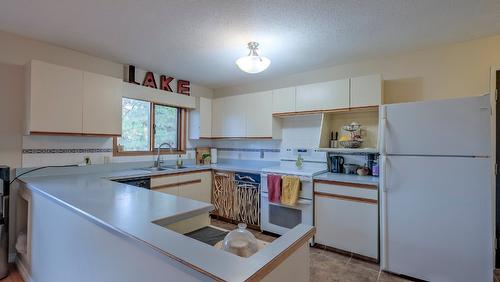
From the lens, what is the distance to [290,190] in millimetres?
2906

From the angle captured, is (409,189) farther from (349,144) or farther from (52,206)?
(52,206)

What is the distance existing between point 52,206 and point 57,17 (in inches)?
61.2

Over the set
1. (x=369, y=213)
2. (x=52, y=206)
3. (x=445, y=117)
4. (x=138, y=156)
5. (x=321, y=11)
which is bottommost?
(x=369, y=213)

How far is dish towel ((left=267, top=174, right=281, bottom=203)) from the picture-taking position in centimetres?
299

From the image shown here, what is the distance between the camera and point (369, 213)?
8.09 ft

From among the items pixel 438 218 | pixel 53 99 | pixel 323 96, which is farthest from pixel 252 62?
pixel 438 218

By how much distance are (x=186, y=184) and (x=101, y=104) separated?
1452mm

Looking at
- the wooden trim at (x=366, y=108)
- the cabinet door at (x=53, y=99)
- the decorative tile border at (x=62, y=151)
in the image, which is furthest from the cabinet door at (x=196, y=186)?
the wooden trim at (x=366, y=108)

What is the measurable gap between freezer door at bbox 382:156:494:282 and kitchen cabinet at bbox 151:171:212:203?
2.40 meters

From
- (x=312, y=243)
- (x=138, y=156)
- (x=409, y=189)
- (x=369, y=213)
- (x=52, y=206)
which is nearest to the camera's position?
(x=52, y=206)

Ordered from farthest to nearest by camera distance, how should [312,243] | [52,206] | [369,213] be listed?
[312,243]
[369,213]
[52,206]

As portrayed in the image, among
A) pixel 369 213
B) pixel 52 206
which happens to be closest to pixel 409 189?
pixel 369 213

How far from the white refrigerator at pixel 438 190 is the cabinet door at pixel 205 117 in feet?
8.96

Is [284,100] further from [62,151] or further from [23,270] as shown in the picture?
[23,270]
